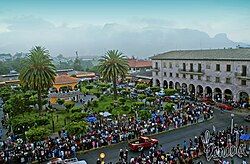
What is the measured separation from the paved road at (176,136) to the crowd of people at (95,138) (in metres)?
1.13

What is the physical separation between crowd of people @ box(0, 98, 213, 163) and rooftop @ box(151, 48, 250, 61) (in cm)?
1499

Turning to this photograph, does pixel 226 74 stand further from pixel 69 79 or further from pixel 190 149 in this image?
pixel 69 79

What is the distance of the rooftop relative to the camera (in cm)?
5605

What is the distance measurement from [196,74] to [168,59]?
10.1 m

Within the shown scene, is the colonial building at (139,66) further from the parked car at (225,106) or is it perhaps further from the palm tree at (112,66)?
the parked car at (225,106)

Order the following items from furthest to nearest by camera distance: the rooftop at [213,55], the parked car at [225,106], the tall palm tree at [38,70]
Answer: the rooftop at [213,55] < the parked car at [225,106] < the tall palm tree at [38,70]

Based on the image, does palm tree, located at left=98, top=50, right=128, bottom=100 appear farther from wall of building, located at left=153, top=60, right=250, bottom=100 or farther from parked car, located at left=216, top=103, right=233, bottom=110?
parked car, located at left=216, top=103, right=233, bottom=110

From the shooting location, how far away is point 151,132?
3831cm

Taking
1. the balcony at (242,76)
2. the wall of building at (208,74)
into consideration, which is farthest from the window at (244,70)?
the wall of building at (208,74)

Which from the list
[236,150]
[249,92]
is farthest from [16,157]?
[249,92]

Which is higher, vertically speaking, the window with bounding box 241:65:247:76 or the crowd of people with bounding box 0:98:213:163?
the window with bounding box 241:65:247:76

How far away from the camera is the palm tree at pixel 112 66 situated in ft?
192

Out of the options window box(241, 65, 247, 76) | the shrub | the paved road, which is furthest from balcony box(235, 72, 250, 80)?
the shrub

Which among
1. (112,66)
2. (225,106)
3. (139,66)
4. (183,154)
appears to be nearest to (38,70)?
(112,66)
